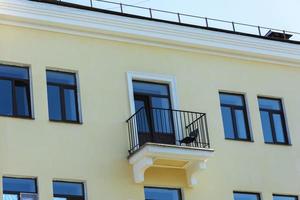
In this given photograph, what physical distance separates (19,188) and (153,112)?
4104 millimetres

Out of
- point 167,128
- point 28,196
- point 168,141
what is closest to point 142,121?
point 167,128

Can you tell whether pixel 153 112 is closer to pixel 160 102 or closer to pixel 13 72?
pixel 160 102

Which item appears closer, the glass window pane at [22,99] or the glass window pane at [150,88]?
the glass window pane at [22,99]

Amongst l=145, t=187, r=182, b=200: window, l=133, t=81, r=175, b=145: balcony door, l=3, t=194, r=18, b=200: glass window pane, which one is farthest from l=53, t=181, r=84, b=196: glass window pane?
l=133, t=81, r=175, b=145: balcony door

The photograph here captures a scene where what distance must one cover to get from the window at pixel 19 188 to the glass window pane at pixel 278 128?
724 centimetres

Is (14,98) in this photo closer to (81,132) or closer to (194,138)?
(81,132)

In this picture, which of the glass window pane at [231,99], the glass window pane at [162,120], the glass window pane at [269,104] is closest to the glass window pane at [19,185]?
the glass window pane at [162,120]

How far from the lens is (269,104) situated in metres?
24.0

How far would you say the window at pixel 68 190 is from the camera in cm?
1992

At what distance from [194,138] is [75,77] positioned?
324 centimetres

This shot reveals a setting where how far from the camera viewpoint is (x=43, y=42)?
69.8 feet

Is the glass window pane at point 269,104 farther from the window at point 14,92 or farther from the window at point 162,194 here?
the window at point 14,92

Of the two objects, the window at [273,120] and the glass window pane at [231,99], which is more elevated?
the glass window pane at [231,99]

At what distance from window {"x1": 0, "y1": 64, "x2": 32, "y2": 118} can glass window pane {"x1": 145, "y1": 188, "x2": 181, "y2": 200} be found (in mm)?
3379
